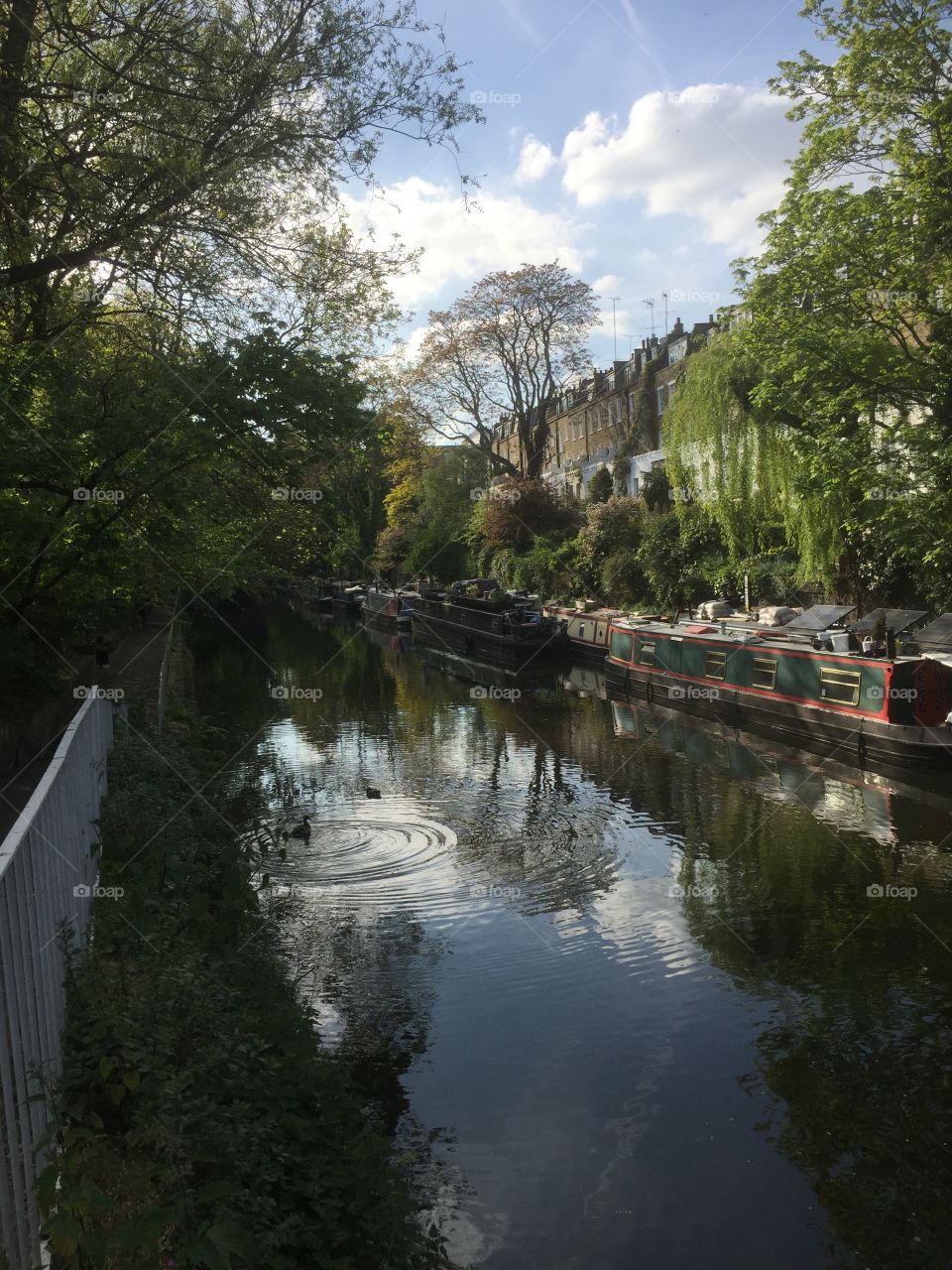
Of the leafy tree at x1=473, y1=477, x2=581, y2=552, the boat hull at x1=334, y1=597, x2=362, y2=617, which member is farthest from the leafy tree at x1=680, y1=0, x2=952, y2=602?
the boat hull at x1=334, y1=597, x2=362, y2=617

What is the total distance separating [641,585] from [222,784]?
871 inches

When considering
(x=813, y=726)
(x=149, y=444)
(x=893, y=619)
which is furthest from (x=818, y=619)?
(x=149, y=444)

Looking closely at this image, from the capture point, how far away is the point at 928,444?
1498cm

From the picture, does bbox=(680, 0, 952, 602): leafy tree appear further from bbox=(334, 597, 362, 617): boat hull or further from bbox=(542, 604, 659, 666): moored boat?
bbox=(334, 597, 362, 617): boat hull

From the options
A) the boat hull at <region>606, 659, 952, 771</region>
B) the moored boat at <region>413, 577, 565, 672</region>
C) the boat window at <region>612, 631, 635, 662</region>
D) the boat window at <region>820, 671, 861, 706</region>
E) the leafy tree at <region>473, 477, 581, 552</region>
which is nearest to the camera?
the boat hull at <region>606, 659, 952, 771</region>

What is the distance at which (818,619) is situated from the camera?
20.9 m

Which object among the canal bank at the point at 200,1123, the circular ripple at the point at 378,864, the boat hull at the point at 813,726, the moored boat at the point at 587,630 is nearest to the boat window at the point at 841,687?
the boat hull at the point at 813,726

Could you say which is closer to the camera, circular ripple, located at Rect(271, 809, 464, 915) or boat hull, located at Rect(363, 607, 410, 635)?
circular ripple, located at Rect(271, 809, 464, 915)

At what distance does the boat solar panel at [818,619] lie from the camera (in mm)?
20609

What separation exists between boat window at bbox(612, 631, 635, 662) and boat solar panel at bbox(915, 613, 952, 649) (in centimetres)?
785

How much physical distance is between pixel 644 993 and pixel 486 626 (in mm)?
26448

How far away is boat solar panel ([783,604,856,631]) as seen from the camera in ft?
67.6

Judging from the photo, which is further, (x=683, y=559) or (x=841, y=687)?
(x=683, y=559)

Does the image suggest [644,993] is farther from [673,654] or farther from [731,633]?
[673,654]
